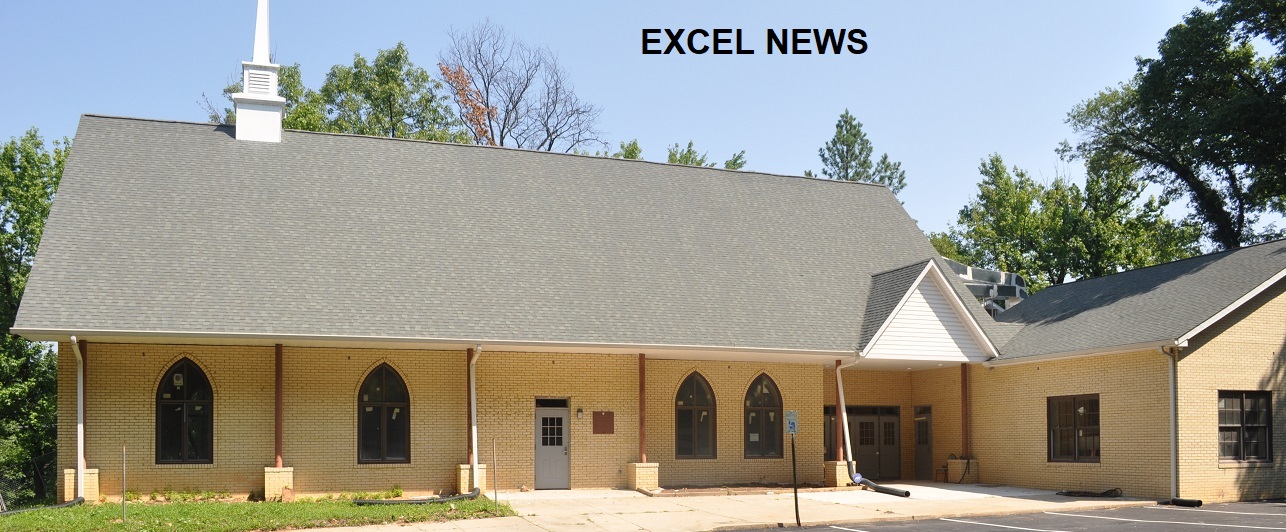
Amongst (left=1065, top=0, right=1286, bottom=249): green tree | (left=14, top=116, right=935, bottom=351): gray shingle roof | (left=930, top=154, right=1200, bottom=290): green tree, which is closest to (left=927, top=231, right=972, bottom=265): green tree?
(left=930, top=154, right=1200, bottom=290): green tree

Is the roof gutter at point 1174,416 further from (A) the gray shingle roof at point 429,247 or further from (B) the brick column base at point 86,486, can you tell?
(B) the brick column base at point 86,486

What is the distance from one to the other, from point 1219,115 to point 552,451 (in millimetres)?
24889

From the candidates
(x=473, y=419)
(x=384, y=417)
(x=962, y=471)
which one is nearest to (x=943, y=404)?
(x=962, y=471)

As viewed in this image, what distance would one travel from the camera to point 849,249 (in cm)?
3117

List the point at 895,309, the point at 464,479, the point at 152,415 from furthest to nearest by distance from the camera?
1. the point at 895,309
2. the point at 464,479
3. the point at 152,415

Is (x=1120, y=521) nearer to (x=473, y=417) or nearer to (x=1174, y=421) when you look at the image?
(x=1174, y=421)

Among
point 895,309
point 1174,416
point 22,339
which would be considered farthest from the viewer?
point 22,339

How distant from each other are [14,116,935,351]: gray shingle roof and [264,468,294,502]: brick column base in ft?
9.33

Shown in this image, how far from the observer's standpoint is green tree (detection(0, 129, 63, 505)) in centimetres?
3681

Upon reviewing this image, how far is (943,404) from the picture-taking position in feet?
98.2

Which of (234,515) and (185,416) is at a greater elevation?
(185,416)

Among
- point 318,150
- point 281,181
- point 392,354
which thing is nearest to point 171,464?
point 392,354

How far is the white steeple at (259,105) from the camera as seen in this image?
2852cm

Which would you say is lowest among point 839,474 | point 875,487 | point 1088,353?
point 875,487
